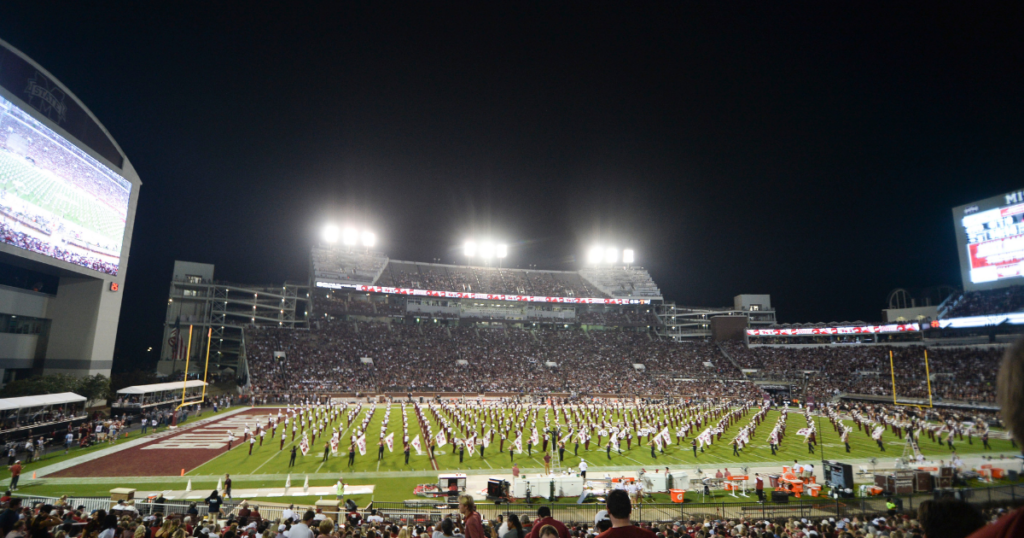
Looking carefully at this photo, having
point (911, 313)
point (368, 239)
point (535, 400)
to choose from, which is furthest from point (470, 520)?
point (911, 313)

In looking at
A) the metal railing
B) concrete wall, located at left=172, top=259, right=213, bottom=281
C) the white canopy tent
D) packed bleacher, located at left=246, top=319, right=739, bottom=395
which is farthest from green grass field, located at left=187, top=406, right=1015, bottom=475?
concrete wall, located at left=172, top=259, right=213, bottom=281

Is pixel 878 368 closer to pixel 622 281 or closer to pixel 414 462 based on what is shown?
pixel 622 281

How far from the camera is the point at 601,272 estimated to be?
3260 inches

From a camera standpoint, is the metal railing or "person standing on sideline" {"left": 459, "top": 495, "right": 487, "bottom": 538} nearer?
"person standing on sideline" {"left": 459, "top": 495, "right": 487, "bottom": 538}

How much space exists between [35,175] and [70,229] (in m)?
4.42

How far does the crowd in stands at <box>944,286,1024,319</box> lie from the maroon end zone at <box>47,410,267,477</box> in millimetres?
61608

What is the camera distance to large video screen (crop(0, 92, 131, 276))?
26.4m

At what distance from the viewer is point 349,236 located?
232ft

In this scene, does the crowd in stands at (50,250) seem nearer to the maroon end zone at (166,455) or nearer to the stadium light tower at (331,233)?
the maroon end zone at (166,455)

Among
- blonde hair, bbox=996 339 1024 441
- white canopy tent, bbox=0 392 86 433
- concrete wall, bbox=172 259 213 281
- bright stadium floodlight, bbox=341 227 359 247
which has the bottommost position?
white canopy tent, bbox=0 392 86 433

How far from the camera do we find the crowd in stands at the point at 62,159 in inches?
1046

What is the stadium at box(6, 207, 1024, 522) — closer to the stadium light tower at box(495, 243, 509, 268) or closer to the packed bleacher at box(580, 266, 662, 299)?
the packed bleacher at box(580, 266, 662, 299)

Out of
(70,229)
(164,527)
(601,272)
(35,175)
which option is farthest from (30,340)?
(601,272)

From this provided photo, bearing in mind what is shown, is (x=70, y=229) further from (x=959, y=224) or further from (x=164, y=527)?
(x=959, y=224)
